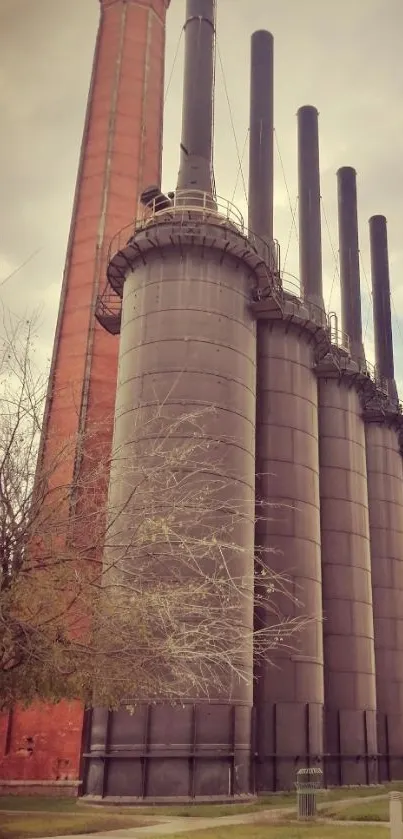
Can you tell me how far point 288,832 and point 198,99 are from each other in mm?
24419

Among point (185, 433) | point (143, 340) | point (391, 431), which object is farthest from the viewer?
point (391, 431)

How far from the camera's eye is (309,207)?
3909cm

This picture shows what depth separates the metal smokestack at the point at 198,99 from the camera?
2719cm

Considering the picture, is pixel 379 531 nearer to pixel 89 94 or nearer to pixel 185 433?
pixel 185 433

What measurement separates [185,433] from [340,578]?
11.2m

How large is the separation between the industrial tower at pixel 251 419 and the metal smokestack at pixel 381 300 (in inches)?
124

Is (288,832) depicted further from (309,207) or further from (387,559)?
(309,207)

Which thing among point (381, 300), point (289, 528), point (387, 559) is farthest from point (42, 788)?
point (381, 300)

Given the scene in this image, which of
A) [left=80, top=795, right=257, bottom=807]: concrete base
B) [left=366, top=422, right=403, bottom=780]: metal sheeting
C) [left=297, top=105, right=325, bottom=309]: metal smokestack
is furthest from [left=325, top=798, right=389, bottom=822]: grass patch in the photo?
[left=297, top=105, right=325, bottom=309]: metal smokestack

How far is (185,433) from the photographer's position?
20766 mm

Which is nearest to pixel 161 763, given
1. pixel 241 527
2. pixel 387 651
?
pixel 241 527

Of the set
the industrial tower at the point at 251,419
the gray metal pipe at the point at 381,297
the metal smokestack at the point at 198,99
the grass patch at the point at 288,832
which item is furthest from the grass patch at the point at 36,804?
the gray metal pipe at the point at 381,297

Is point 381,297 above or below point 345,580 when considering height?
above

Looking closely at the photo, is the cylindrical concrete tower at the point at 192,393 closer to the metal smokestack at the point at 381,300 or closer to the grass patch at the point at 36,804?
the grass patch at the point at 36,804
